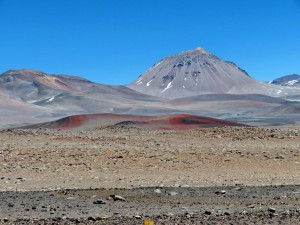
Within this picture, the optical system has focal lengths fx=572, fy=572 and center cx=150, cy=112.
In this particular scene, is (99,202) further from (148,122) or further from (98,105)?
(98,105)

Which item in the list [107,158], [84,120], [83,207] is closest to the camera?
[83,207]

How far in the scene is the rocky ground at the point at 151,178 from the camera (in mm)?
7105

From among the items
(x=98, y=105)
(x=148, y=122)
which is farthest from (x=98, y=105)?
(x=148, y=122)

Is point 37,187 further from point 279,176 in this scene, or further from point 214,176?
point 279,176

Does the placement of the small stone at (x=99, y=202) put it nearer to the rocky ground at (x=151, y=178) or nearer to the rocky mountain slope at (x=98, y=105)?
the rocky ground at (x=151, y=178)

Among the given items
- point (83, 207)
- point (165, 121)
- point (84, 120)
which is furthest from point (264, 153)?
point (84, 120)

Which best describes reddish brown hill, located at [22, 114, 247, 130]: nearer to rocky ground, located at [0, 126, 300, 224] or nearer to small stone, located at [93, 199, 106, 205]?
rocky ground, located at [0, 126, 300, 224]

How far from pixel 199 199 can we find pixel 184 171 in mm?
3610

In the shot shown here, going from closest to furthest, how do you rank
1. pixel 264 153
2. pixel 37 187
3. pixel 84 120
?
pixel 37 187, pixel 264 153, pixel 84 120

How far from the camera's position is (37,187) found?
9602 millimetres

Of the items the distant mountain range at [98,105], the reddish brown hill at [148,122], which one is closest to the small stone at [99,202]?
the reddish brown hill at [148,122]

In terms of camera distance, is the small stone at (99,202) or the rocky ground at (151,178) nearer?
the rocky ground at (151,178)

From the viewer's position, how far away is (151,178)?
1089 cm

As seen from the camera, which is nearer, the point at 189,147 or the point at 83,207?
the point at 83,207
